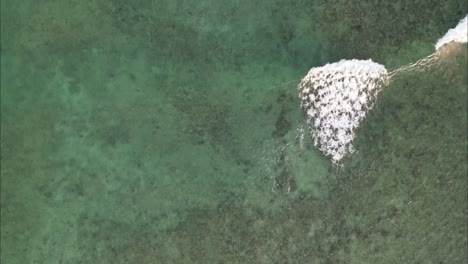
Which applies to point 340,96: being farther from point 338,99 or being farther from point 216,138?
point 216,138

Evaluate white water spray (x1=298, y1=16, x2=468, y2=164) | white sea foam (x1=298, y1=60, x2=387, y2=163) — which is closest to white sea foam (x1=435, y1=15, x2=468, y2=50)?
white water spray (x1=298, y1=16, x2=468, y2=164)

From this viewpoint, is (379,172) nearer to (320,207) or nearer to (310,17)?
(320,207)

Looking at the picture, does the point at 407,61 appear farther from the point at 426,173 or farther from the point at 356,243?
the point at 356,243

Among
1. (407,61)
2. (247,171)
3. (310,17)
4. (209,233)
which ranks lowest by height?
(209,233)

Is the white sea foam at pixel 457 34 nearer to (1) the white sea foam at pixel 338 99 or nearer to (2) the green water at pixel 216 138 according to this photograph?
(2) the green water at pixel 216 138

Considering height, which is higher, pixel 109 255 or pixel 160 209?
pixel 160 209

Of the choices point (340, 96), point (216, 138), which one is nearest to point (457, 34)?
point (340, 96)

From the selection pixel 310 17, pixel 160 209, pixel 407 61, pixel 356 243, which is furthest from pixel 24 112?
pixel 407 61
